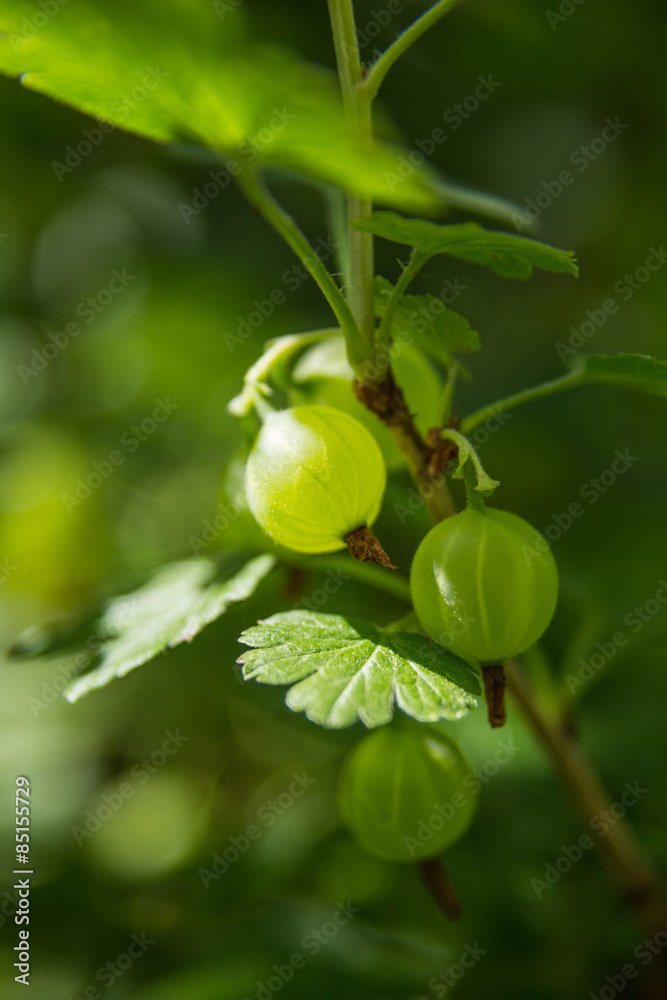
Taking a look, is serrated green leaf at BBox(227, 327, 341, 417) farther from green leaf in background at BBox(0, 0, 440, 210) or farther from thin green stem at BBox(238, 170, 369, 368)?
green leaf in background at BBox(0, 0, 440, 210)

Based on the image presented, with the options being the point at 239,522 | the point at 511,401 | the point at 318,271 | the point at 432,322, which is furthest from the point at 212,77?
the point at 239,522

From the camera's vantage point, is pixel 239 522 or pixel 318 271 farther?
pixel 239 522

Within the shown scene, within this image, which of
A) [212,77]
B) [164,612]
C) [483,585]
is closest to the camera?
[212,77]

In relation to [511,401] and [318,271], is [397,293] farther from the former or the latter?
[511,401]

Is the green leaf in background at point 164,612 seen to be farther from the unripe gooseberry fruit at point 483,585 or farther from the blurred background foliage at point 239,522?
the unripe gooseberry fruit at point 483,585

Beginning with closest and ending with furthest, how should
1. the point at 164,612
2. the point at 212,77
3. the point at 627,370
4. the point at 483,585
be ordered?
1. the point at 212,77
2. the point at 483,585
3. the point at 627,370
4. the point at 164,612
